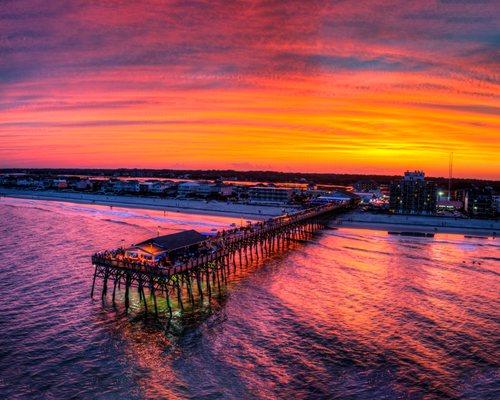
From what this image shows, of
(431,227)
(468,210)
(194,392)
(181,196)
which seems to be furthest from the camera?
(181,196)

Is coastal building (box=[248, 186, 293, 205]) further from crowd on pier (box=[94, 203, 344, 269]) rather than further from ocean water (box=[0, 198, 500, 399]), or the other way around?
ocean water (box=[0, 198, 500, 399])

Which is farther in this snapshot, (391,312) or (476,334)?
(391,312)

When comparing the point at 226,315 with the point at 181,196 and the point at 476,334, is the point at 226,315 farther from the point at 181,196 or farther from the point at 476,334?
the point at 181,196

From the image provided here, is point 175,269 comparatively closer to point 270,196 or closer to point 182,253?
point 182,253

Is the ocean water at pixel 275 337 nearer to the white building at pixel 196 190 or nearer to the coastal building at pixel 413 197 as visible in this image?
the coastal building at pixel 413 197

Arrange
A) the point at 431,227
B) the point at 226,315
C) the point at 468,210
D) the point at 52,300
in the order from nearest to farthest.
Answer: the point at 226,315 < the point at 52,300 < the point at 431,227 < the point at 468,210

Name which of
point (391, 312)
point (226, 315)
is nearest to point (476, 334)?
point (391, 312)

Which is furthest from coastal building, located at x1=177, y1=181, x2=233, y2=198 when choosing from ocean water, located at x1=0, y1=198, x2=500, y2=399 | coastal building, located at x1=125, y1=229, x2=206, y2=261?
coastal building, located at x1=125, y1=229, x2=206, y2=261
